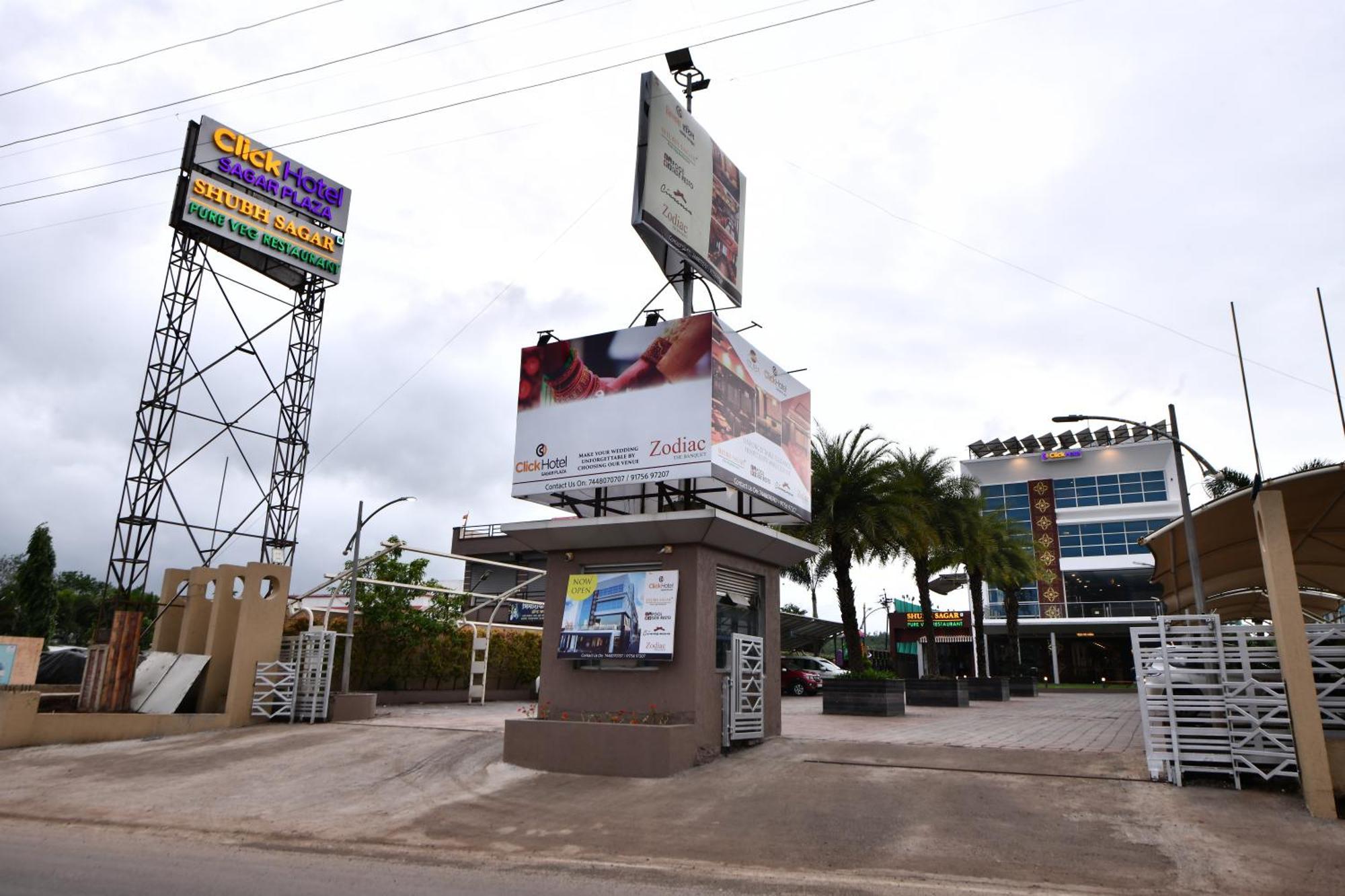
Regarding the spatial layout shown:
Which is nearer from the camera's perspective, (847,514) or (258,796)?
(258,796)

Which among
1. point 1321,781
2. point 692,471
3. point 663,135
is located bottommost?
point 1321,781

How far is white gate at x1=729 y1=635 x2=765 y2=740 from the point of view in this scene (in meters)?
14.0

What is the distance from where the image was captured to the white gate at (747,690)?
13961mm

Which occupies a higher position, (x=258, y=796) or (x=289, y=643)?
(x=289, y=643)

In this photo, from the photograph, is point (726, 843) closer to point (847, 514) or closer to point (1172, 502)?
point (847, 514)

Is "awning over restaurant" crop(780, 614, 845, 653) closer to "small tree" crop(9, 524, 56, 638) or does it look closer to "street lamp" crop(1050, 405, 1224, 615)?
"street lamp" crop(1050, 405, 1224, 615)

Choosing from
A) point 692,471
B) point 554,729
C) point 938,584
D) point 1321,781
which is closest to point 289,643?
point 554,729

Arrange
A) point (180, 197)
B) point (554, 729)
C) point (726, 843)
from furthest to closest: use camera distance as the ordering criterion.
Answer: point (180, 197) < point (554, 729) < point (726, 843)

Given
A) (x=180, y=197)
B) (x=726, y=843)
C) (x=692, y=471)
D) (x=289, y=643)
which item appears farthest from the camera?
(x=180, y=197)

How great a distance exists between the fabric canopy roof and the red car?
15.4m

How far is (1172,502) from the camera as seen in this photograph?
57.9m

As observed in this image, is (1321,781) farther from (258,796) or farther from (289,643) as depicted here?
(289,643)

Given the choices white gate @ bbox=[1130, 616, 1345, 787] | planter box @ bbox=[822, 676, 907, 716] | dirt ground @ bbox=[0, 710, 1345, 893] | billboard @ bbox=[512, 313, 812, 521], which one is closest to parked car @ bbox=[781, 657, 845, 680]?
planter box @ bbox=[822, 676, 907, 716]

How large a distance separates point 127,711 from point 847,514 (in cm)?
1910
